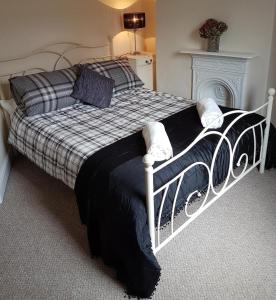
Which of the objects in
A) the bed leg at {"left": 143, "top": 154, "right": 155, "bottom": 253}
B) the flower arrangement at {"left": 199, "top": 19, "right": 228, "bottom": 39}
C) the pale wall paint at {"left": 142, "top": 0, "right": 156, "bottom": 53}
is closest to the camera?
the bed leg at {"left": 143, "top": 154, "right": 155, "bottom": 253}

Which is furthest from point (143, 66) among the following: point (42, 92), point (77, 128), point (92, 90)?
point (77, 128)

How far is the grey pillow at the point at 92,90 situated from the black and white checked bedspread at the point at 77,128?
77 mm

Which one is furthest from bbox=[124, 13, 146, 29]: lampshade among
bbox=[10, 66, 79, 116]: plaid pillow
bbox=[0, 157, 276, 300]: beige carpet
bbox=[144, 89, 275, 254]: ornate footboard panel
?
bbox=[0, 157, 276, 300]: beige carpet

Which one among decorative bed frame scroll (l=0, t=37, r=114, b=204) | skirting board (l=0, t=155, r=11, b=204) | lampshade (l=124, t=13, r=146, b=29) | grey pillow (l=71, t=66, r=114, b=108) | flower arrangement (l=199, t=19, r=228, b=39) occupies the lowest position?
skirting board (l=0, t=155, r=11, b=204)

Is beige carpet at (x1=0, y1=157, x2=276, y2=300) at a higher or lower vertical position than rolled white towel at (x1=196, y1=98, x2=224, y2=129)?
lower

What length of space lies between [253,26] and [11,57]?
259 cm

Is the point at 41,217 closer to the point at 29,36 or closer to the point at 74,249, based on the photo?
the point at 74,249

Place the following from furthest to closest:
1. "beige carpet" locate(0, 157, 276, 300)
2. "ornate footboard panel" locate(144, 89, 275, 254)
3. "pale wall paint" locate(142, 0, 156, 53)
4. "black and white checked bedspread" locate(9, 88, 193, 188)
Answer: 1. "pale wall paint" locate(142, 0, 156, 53)
2. "black and white checked bedspread" locate(9, 88, 193, 188)
3. "beige carpet" locate(0, 157, 276, 300)
4. "ornate footboard panel" locate(144, 89, 275, 254)

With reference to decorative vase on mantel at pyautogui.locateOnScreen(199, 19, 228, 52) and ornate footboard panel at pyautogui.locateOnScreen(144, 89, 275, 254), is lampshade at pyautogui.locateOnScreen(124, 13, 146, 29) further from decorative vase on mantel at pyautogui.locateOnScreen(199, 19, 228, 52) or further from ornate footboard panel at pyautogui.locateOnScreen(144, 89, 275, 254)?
ornate footboard panel at pyautogui.locateOnScreen(144, 89, 275, 254)

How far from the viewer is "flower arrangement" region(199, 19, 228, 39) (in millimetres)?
3324

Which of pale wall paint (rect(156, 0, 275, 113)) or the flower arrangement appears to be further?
the flower arrangement

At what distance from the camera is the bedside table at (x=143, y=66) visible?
4.11m

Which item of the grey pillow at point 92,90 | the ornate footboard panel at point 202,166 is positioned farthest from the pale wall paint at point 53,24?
the ornate footboard panel at point 202,166

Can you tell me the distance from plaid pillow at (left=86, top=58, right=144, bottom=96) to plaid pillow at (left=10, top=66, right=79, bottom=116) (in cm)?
37
